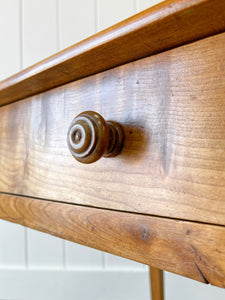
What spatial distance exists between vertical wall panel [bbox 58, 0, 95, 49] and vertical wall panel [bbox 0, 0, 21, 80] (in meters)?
0.16

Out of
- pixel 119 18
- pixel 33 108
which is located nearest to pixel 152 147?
pixel 33 108

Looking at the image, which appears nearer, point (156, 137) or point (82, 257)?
point (156, 137)

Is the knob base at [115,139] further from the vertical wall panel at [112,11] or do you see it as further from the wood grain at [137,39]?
the vertical wall panel at [112,11]

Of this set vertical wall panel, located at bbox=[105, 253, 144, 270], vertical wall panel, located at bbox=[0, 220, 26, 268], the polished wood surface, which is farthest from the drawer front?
vertical wall panel, located at bbox=[0, 220, 26, 268]

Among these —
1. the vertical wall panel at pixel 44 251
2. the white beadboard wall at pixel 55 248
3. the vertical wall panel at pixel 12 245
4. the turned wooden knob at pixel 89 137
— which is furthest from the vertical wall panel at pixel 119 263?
the turned wooden knob at pixel 89 137

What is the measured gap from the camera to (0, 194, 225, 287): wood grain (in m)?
0.21

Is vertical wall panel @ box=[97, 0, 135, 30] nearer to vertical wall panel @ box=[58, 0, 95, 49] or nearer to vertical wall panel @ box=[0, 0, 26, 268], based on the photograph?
vertical wall panel @ box=[58, 0, 95, 49]

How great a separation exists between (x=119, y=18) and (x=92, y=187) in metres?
0.76

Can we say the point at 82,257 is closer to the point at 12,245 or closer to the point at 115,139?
the point at 12,245

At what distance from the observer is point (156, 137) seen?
0.24m

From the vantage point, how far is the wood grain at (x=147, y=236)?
208 mm

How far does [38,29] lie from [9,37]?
0.36 feet

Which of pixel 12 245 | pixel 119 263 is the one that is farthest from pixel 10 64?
pixel 119 263

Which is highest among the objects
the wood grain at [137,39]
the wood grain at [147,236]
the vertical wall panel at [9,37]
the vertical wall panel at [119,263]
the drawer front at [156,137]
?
the vertical wall panel at [9,37]
